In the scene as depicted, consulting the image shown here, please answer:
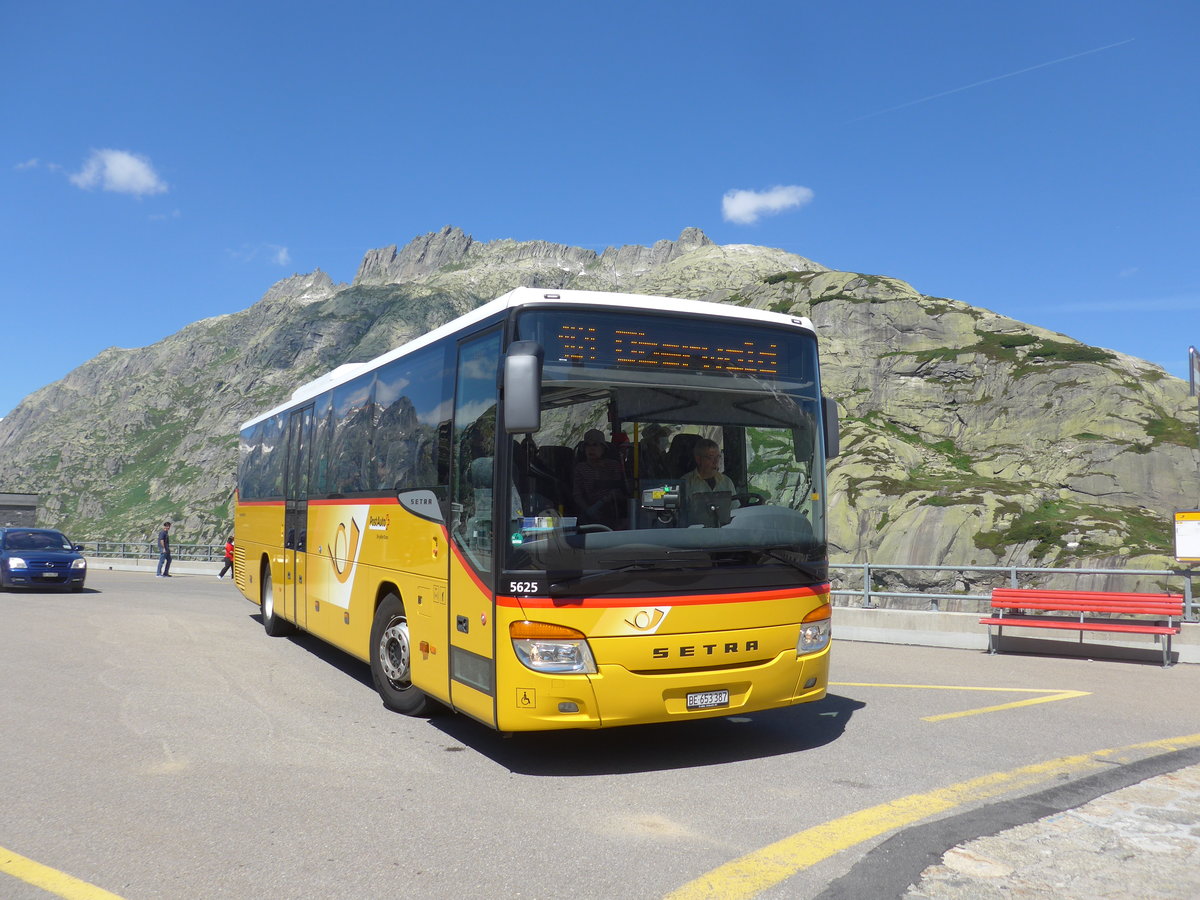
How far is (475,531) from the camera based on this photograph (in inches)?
251

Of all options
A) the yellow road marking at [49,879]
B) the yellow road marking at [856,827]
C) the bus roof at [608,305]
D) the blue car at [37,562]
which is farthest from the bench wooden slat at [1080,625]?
the blue car at [37,562]

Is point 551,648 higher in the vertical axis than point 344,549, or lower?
lower

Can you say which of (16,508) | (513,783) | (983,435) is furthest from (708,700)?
(16,508)

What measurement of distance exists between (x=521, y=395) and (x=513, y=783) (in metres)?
2.45

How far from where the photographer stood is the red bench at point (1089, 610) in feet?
37.1

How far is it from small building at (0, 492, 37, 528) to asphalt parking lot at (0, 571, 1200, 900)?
43675mm

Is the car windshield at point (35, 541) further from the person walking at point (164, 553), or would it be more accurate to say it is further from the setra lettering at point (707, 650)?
the setra lettering at point (707, 650)

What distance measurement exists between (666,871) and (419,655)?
11.8 feet

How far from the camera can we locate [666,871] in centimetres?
435

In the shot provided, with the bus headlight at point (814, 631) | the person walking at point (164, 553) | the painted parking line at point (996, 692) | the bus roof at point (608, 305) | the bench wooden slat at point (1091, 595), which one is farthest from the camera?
the person walking at point (164, 553)

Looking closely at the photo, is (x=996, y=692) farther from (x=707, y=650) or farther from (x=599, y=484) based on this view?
(x=599, y=484)

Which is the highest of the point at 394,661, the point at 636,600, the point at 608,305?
the point at 608,305

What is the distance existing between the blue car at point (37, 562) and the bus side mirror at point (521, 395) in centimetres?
1981

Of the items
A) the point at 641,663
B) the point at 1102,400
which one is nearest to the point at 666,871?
the point at 641,663
